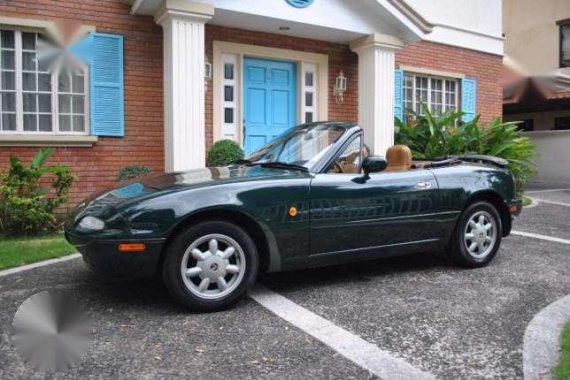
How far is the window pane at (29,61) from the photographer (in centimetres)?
773

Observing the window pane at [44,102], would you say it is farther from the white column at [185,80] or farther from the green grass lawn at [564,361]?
the green grass lawn at [564,361]

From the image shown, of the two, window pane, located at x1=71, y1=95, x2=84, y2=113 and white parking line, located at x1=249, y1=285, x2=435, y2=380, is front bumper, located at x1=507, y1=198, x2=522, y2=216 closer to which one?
white parking line, located at x1=249, y1=285, x2=435, y2=380

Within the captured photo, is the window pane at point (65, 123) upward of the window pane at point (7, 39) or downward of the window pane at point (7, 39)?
downward

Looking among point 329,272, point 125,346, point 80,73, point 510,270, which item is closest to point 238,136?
point 80,73

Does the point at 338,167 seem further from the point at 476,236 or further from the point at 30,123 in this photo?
the point at 30,123

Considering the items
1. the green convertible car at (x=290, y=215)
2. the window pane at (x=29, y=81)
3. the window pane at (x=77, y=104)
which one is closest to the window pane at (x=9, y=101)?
the window pane at (x=29, y=81)

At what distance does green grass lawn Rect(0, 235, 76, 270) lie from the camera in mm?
5449

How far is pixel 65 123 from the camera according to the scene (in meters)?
8.00

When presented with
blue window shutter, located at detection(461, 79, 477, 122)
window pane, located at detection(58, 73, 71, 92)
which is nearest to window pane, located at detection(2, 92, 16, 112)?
window pane, located at detection(58, 73, 71, 92)

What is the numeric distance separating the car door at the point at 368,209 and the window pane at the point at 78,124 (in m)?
4.91

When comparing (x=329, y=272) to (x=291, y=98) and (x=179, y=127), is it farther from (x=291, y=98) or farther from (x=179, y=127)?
(x=291, y=98)

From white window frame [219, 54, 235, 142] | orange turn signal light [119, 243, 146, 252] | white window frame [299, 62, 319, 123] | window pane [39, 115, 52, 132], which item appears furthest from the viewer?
white window frame [299, 62, 319, 123]

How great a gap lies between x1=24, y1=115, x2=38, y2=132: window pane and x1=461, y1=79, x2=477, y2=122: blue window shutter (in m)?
8.79

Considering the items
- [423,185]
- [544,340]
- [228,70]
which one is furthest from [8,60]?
[544,340]
